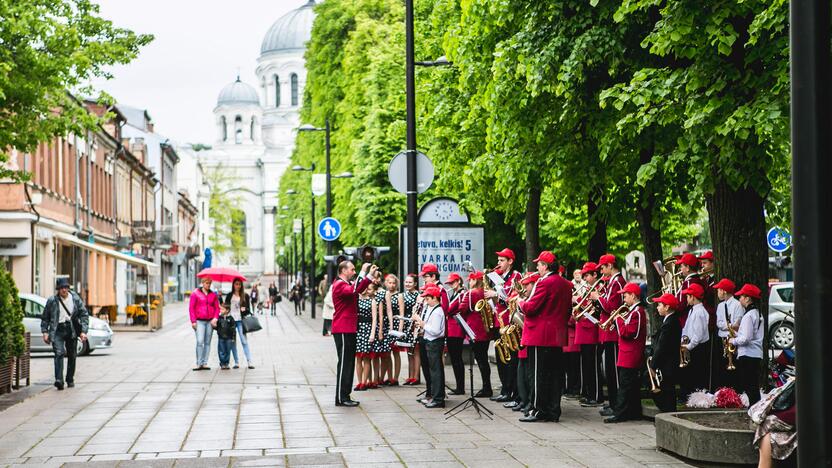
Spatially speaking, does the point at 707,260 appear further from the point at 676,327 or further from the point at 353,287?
the point at 353,287

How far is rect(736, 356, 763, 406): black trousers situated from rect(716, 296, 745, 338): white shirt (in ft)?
1.29

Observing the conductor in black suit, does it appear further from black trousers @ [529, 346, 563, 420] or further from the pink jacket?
the pink jacket

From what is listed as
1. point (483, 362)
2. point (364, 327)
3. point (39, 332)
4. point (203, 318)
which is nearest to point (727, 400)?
point (483, 362)

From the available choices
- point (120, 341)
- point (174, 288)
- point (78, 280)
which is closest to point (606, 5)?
point (120, 341)

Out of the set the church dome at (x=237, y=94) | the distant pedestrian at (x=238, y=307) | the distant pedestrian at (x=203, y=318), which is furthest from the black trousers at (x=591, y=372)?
the church dome at (x=237, y=94)

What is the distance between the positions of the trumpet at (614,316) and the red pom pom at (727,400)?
154 centimetres

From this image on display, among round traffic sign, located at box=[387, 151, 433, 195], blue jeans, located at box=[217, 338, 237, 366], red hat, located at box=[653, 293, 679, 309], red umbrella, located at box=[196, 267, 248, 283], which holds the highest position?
round traffic sign, located at box=[387, 151, 433, 195]

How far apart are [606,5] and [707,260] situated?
3.26 m

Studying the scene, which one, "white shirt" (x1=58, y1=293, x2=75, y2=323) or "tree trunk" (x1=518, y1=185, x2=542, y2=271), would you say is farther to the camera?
"tree trunk" (x1=518, y1=185, x2=542, y2=271)

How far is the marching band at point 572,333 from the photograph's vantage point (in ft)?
39.7

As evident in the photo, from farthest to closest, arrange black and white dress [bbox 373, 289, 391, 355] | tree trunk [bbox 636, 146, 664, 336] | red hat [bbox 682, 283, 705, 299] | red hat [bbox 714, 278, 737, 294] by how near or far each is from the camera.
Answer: black and white dress [bbox 373, 289, 391, 355] < tree trunk [bbox 636, 146, 664, 336] < red hat [bbox 714, 278, 737, 294] < red hat [bbox 682, 283, 705, 299]

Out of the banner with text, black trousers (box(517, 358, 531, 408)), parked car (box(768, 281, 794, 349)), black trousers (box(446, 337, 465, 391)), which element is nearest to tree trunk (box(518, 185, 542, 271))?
the banner with text

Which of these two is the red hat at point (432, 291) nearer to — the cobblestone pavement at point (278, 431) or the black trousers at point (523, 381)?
the cobblestone pavement at point (278, 431)

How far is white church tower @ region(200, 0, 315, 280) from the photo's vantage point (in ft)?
496
